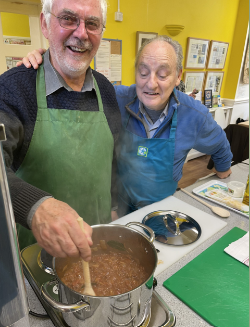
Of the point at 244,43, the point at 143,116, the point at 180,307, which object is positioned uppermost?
the point at 244,43

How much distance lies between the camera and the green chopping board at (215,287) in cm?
62

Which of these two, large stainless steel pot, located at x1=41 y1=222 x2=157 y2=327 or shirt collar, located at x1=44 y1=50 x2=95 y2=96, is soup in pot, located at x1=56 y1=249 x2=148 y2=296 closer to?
large stainless steel pot, located at x1=41 y1=222 x2=157 y2=327

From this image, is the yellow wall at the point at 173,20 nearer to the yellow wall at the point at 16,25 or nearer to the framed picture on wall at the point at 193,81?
the framed picture on wall at the point at 193,81

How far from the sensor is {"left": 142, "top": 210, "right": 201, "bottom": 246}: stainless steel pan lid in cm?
89

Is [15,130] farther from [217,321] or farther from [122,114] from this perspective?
[217,321]

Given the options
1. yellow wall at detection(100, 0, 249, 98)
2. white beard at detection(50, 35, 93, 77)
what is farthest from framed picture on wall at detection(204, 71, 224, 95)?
white beard at detection(50, 35, 93, 77)

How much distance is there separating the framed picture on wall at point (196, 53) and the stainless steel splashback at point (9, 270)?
3.42m

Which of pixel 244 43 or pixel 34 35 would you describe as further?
pixel 244 43

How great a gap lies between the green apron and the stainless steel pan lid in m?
0.26

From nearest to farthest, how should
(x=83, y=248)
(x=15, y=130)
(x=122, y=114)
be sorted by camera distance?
1. (x=83, y=248)
2. (x=15, y=130)
3. (x=122, y=114)

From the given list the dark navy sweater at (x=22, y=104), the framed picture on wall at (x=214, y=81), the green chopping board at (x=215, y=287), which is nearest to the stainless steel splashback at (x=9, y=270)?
the dark navy sweater at (x=22, y=104)

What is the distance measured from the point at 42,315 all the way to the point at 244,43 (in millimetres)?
4279

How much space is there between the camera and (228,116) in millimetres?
3098

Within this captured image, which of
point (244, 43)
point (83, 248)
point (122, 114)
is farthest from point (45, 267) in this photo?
point (244, 43)
